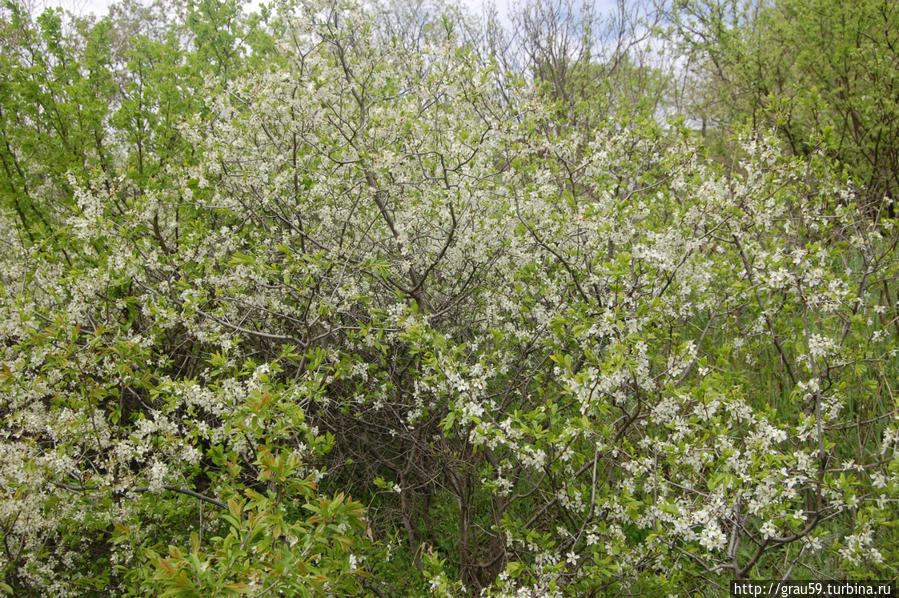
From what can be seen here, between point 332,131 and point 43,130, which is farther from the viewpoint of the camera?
point 43,130

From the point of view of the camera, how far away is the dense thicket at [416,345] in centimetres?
283

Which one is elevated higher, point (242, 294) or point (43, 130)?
point (43, 130)

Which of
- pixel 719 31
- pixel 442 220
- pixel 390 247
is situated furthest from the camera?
pixel 719 31

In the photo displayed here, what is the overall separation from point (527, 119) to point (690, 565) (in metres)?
3.46

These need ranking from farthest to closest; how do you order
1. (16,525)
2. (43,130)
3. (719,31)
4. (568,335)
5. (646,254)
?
(719,31)
(43,130)
(568,335)
(16,525)
(646,254)

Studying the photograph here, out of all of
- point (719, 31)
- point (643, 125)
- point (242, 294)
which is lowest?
point (242, 294)

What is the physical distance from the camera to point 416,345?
314 cm

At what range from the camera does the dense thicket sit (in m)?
2.83

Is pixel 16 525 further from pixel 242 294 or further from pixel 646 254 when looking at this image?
pixel 646 254

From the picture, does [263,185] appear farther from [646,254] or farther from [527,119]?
[646,254]

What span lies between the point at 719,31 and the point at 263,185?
25.9ft

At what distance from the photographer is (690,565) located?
3.16m

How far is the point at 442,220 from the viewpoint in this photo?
4.27 metres

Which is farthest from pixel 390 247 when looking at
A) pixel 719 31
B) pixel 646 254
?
pixel 719 31
